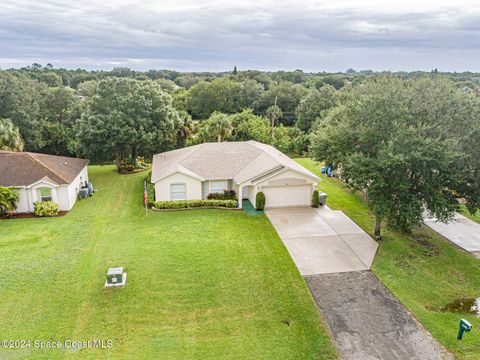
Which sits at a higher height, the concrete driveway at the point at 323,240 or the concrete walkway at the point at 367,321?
the concrete driveway at the point at 323,240

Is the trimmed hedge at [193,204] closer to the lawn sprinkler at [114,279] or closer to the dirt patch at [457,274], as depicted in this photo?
the lawn sprinkler at [114,279]

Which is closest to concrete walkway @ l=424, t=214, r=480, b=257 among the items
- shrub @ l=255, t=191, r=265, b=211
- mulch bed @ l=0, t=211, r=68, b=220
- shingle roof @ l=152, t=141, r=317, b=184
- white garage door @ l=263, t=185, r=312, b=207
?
white garage door @ l=263, t=185, r=312, b=207

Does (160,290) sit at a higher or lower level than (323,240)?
lower

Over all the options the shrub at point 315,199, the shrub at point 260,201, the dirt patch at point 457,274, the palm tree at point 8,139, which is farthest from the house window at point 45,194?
the dirt patch at point 457,274

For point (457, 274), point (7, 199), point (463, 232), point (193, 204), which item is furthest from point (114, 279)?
point (463, 232)

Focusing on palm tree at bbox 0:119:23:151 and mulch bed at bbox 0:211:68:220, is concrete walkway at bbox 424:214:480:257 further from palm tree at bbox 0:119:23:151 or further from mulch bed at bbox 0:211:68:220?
palm tree at bbox 0:119:23:151

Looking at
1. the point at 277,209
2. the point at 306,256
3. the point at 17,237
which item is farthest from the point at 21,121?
the point at 306,256

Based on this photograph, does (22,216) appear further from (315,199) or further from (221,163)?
(315,199)
